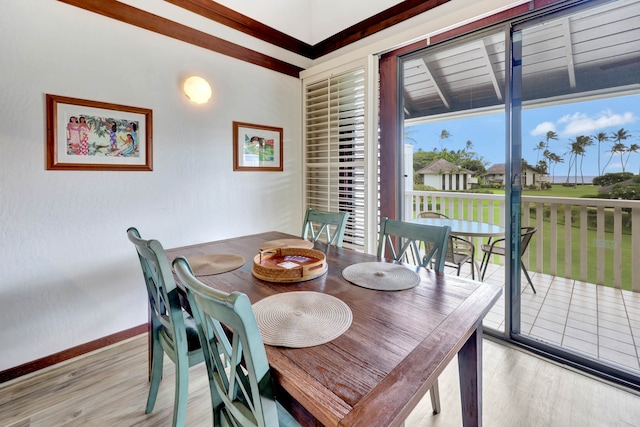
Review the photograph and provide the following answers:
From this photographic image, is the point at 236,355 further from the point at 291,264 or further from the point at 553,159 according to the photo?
the point at 553,159

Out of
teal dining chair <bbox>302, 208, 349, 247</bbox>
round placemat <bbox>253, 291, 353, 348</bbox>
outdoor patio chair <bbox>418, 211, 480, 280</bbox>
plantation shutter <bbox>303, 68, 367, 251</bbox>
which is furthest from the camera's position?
plantation shutter <bbox>303, 68, 367, 251</bbox>

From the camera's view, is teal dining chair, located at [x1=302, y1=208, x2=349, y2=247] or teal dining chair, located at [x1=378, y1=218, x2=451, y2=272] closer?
teal dining chair, located at [x1=378, y1=218, x2=451, y2=272]

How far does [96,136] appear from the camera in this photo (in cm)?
209

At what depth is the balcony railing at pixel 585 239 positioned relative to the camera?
6.29 ft

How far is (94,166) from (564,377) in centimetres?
331

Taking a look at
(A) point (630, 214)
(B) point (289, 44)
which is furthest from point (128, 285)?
(A) point (630, 214)

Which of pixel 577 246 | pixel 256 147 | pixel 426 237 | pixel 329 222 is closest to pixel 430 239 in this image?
pixel 426 237

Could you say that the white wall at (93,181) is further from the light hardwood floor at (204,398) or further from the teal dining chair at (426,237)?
the teal dining chair at (426,237)

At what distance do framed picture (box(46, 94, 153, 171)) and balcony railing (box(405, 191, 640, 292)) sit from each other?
2.76m

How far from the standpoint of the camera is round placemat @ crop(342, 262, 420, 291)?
49.9 inches

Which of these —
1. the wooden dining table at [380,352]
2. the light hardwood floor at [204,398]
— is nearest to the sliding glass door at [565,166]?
the light hardwood floor at [204,398]

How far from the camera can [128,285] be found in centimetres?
230

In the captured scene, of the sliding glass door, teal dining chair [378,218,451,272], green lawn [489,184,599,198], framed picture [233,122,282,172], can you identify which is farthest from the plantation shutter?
green lawn [489,184,599,198]

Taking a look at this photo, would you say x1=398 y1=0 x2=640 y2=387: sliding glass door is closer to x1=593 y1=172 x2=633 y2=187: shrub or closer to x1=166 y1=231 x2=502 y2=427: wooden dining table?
x1=593 y1=172 x2=633 y2=187: shrub
